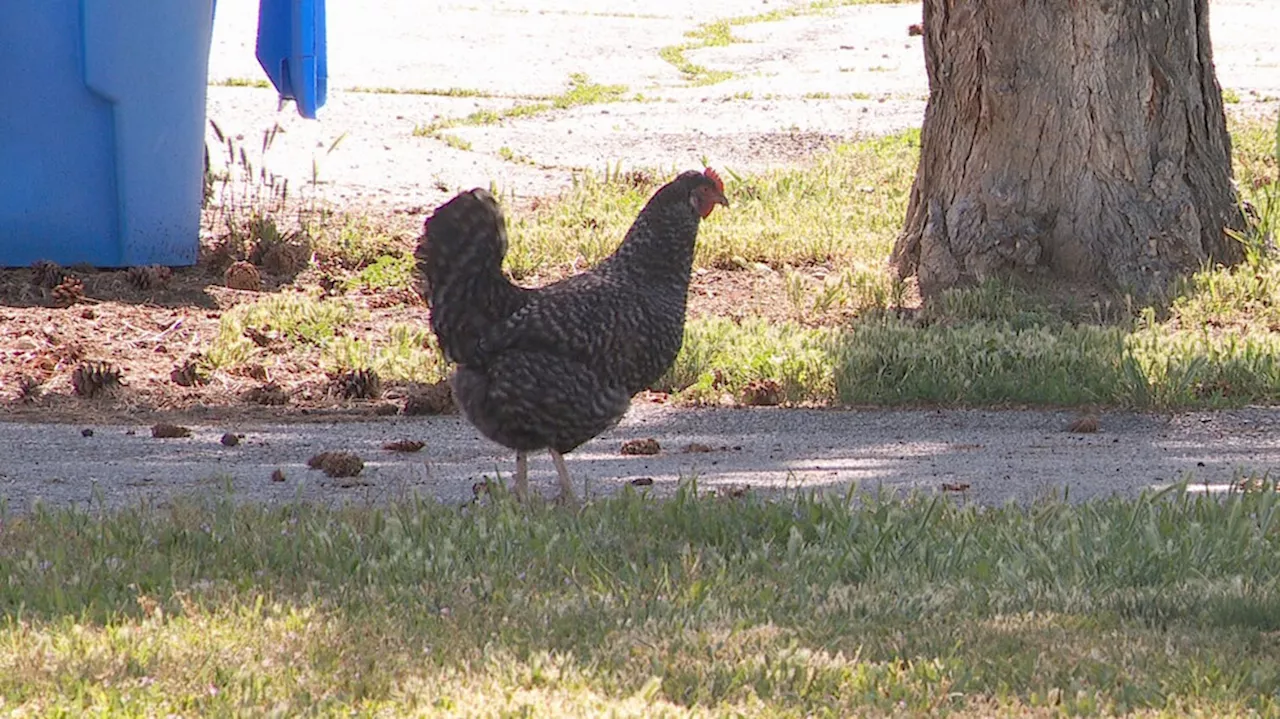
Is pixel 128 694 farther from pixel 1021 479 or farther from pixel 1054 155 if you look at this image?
pixel 1054 155

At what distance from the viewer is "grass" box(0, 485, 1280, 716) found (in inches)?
151

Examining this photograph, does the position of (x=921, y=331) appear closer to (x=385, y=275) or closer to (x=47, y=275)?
(x=385, y=275)

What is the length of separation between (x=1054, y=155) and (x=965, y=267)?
0.70 metres

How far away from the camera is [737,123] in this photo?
565 inches

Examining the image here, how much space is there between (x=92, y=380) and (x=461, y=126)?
6.71 m

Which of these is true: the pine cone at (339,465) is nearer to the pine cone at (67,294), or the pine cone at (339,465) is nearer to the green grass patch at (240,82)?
the pine cone at (67,294)

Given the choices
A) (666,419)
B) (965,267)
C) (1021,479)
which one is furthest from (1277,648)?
(965,267)

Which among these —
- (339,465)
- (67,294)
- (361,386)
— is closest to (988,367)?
(361,386)

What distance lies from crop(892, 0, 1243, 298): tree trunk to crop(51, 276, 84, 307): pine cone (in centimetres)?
415

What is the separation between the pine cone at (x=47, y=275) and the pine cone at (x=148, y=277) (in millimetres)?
338

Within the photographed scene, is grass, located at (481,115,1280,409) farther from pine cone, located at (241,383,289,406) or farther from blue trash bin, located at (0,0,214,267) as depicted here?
blue trash bin, located at (0,0,214,267)

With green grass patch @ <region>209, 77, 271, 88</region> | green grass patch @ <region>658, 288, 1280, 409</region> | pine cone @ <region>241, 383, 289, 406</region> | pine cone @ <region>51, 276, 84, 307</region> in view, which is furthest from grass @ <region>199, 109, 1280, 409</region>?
green grass patch @ <region>209, 77, 271, 88</region>

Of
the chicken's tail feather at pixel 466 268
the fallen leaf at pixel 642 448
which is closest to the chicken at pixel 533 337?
the chicken's tail feather at pixel 466 268

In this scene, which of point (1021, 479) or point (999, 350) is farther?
point (999, 350)
